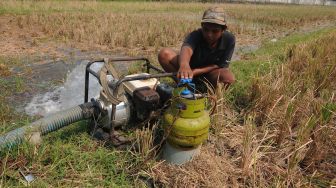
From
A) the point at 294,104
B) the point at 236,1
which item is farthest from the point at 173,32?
the point at 236,1

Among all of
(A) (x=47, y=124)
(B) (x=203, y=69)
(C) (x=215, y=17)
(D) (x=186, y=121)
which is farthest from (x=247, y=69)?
Answer: (A) (x=47, y=124)

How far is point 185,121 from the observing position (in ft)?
6.83

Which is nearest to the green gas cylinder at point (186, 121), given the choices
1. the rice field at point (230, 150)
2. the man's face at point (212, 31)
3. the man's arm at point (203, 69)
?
the rice field at point (230, 150)

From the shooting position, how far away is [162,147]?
247 cm

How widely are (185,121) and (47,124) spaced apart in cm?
112

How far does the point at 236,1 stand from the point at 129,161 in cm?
3588

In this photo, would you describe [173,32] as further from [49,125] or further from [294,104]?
[49,125]

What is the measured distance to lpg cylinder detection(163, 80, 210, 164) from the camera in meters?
2.07

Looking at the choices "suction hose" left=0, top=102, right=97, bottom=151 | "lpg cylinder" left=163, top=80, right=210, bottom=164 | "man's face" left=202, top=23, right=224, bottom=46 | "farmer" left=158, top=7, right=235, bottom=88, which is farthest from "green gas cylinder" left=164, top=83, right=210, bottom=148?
"man's face" left=202, top=23, right=224, bottom=46

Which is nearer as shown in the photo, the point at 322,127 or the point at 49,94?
the point at 322,127

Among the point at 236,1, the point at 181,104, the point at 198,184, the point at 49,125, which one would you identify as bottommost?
the point at 198,184

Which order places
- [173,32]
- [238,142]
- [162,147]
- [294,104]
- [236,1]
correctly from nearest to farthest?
[162,147] < [238,142] < [294,104] < [173,32] < [236,1]

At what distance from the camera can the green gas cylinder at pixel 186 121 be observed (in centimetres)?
207

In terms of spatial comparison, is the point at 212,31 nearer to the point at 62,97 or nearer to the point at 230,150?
the point at 230,150
